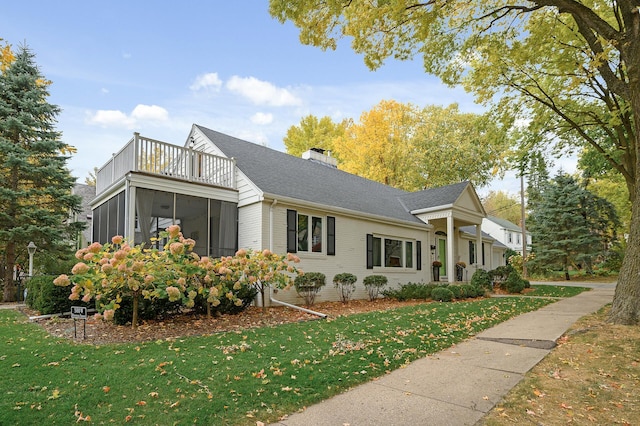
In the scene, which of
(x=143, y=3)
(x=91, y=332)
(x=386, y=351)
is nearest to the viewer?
(x=386, y=351)

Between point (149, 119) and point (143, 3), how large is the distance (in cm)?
1244

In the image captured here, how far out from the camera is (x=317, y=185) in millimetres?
14195

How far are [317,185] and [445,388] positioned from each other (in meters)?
10.6

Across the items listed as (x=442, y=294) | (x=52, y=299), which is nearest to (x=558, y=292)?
(x=442, y=294)

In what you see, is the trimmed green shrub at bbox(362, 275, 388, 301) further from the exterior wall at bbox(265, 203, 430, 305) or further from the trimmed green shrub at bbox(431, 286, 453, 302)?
the trimmed green shrub at bbox(431, 286, 453, 302)

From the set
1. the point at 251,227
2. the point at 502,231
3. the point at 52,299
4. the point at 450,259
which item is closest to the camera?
the point at 52,299

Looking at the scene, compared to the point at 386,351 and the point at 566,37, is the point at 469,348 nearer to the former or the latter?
the point at 386,351

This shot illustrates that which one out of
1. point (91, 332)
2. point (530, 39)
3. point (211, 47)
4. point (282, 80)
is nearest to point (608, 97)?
point (530, 39)

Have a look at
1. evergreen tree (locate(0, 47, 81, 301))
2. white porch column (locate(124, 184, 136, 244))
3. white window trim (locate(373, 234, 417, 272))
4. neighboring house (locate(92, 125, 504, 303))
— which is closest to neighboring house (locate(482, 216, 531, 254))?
white window trim (locate(373, 234, 417, 272))

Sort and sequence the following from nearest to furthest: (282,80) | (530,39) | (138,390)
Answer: (138,390) → (530,39) → (282,80)

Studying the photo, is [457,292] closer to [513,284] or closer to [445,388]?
[513,284]

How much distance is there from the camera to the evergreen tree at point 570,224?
23141 mm

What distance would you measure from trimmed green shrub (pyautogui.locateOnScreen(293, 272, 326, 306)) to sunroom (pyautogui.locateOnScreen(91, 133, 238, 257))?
7.34 ft

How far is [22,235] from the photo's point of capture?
1395 centimetres
